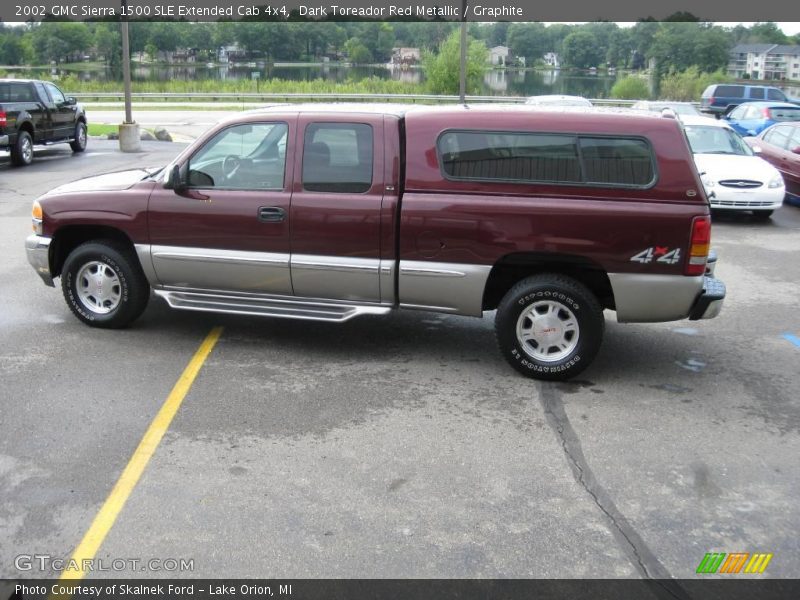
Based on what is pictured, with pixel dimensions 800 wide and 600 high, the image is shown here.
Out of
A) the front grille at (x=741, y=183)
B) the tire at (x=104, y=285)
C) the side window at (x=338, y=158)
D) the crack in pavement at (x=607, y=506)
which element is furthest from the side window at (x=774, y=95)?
the tire at (x=104, y=285)

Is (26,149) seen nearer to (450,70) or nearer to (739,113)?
(739,113)

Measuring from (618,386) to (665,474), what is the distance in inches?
58.8

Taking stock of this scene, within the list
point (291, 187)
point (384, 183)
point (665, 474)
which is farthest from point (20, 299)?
point (665, 474)

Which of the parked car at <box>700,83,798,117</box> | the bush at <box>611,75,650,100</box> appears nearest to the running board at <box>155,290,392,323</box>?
the parked car at <box>700,83,798,117</box>

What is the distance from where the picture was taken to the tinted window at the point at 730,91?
36.9 m

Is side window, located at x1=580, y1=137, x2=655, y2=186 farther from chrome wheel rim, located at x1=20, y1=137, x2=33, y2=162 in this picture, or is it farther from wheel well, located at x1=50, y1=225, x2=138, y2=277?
chrome wheel rim, located at x1=20, y1=137, x2=33, y2=162

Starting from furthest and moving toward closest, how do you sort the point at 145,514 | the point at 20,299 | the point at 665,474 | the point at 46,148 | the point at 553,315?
the point at 46,148 → the point at 20,299 → the point at 553,315 → the point at 665,474 → the point at 145,514

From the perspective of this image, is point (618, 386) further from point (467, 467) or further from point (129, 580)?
point (129, 580)

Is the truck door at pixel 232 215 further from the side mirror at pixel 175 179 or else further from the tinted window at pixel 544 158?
the tinted window at pixel 544 158

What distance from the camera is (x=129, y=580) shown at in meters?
3.76

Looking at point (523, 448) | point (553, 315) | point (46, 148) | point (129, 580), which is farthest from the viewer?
point (46, 148)

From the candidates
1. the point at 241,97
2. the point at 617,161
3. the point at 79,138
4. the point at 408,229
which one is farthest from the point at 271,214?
the point at 241,97

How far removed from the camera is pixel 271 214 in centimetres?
664

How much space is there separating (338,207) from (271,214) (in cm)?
55
